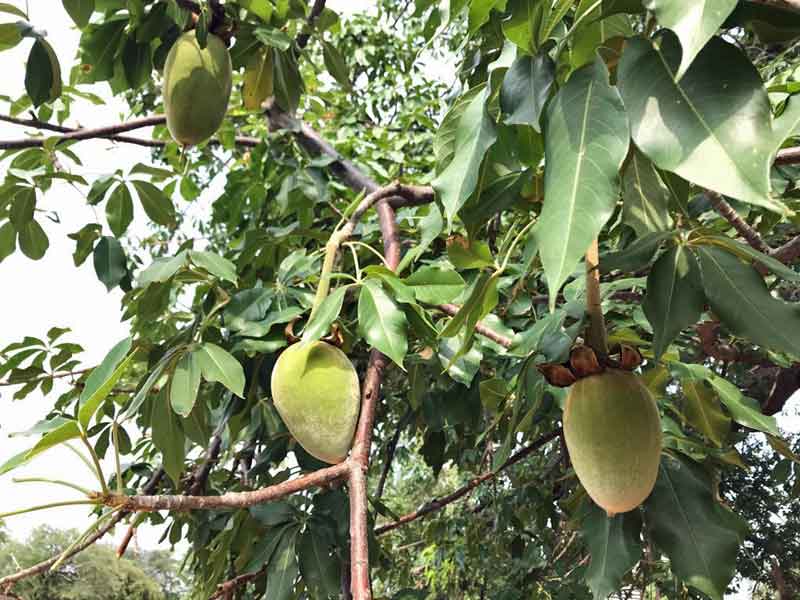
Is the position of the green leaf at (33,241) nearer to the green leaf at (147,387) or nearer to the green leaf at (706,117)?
the green leaf at (147,387)

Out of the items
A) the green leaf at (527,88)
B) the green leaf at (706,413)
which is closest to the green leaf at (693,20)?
the green leaf at (527,88)

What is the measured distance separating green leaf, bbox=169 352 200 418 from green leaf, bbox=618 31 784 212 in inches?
29.8

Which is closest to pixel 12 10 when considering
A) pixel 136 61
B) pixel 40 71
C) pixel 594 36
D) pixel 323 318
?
pixel 40 71

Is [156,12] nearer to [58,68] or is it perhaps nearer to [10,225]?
[58,68]

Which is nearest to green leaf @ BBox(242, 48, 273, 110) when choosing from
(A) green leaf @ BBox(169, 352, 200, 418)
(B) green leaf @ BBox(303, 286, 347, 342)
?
(A) green leaf @ BBox(169, 352, 200, 418)

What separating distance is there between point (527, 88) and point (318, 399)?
0.49 metres

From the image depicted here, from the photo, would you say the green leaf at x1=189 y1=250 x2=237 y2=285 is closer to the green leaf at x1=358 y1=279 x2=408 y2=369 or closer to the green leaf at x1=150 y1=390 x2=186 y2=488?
the green leaf at x1=150 y1=390 x2=186 y2=488

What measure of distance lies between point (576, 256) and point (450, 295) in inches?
23.6

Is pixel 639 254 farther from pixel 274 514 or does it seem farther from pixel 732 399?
pixel 274 514

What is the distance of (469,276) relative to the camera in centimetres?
132

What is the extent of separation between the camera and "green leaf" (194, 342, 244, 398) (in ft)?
3.48

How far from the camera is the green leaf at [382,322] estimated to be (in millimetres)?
892

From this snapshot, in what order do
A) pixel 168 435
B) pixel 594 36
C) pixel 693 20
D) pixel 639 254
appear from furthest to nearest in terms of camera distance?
pixel 168 435 → pixel 639 254 → pixel 594 36 → pixel 693 20

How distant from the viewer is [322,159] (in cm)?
183
